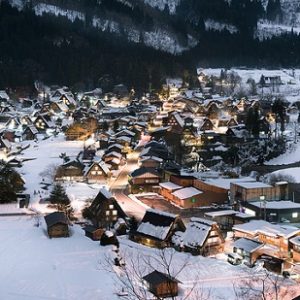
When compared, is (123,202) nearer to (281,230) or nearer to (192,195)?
(192,195)

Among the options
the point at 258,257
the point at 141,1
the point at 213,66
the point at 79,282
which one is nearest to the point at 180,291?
the point at 79,282

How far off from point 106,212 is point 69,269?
10.00ft

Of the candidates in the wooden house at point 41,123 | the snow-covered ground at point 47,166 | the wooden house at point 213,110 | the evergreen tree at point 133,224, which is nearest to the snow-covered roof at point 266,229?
the evergreen tree at point 133,224

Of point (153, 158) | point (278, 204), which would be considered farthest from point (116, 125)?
point (278, 204)

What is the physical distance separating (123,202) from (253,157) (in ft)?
23.6

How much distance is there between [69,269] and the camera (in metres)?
8.31

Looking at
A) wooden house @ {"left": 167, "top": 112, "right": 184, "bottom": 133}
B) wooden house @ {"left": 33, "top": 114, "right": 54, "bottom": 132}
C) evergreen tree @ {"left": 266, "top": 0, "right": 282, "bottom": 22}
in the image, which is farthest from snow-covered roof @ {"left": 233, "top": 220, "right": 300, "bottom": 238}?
evergreen tree @ {"left": 266, "top": 0, "right": 282, "bottom": 22}

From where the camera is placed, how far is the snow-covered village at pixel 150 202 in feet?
26.1

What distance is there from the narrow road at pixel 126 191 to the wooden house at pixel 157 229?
128 cm

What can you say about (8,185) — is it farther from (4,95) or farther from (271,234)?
(4,95)

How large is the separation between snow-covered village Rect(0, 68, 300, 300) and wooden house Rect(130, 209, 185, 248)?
0.08 feet

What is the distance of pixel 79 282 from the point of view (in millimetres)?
7793

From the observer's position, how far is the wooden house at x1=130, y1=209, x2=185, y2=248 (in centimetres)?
1018

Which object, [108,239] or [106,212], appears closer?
[108,239]
